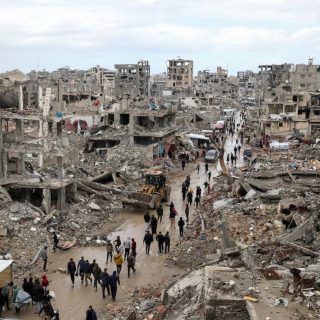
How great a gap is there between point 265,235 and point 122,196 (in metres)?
11.8

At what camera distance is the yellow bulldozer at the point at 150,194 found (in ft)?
81.4

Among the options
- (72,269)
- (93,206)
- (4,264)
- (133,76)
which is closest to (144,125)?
(93,206)

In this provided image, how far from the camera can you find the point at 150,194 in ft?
82.4

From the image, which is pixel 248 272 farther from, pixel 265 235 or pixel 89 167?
pixel 89 167

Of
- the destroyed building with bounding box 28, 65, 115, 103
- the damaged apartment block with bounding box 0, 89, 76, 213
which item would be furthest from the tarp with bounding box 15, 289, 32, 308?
the destroyed building with bounding box 28, 65, 115, 103

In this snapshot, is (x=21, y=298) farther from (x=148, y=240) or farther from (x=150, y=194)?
(x=150, y=194)

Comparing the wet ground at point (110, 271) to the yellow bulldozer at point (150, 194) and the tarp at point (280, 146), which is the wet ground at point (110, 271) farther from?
the tarp at point (280, 146)

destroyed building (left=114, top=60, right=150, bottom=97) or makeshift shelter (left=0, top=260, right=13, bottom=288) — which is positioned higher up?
destroyed building (left=114, top=60, right=150, bottom=97)

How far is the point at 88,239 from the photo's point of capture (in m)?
20.6

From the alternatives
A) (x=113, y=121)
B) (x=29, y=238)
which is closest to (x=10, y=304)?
(x=29, y=238)

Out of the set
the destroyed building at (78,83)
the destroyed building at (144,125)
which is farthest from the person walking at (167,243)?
the destroyed building at (78,83)

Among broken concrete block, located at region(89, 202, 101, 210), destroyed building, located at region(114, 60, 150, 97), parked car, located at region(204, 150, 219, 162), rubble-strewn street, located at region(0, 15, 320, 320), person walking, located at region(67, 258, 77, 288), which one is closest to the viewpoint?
rubble-strewn street, located at region(0, 15, 320, 320)

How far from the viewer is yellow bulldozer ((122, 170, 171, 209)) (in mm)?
24797

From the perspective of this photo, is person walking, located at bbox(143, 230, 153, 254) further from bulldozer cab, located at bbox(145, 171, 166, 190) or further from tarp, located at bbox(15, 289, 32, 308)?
bulldozer cab, located at bbox(145, 171, 166, 190)
